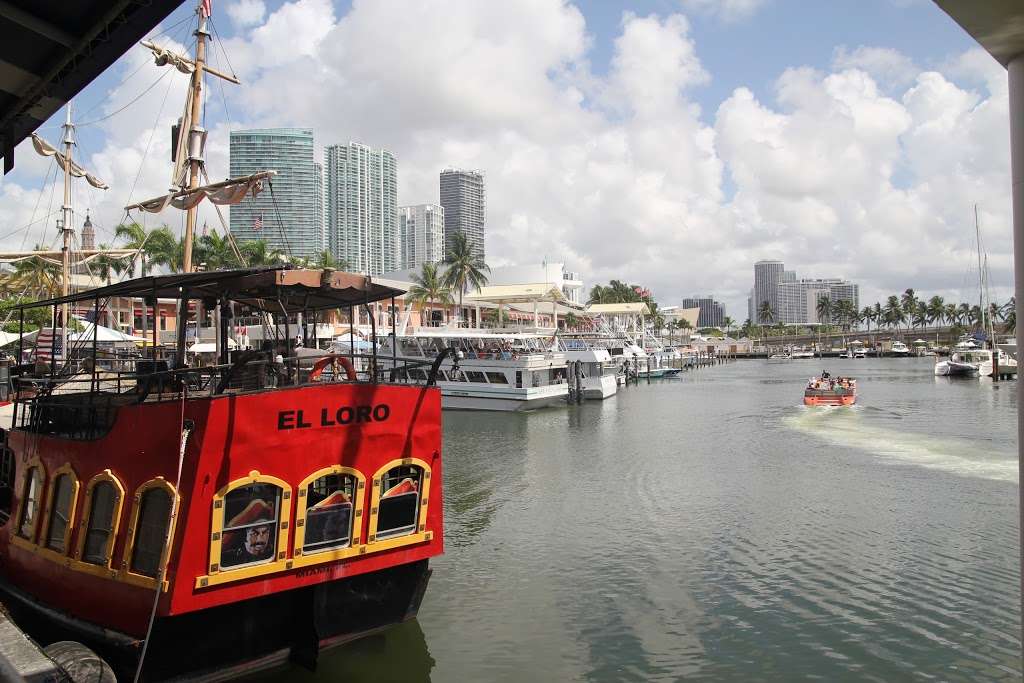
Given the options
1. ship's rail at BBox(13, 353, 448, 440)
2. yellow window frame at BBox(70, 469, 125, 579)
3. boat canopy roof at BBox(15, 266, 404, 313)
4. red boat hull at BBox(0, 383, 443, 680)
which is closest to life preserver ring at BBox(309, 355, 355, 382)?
ship's rail at BBox(13, 353, 448, 440)

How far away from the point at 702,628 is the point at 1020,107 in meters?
9.57

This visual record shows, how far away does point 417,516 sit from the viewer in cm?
1070

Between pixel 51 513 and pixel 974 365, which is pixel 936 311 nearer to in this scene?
pixel 974 365

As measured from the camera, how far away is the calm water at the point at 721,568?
1066 cm

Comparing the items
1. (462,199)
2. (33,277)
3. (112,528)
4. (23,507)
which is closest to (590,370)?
(33,277)

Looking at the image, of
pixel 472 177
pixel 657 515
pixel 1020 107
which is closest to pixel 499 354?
pixel 657 515

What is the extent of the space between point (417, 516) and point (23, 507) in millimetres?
6898

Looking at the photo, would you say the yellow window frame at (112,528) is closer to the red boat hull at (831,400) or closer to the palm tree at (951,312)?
the red boat hull at (831,400)

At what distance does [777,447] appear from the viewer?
29.6 meters

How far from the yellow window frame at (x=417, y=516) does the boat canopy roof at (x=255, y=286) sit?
2657 mm

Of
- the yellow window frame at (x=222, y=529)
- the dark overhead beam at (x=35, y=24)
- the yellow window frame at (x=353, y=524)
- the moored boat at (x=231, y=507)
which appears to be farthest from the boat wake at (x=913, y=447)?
the dark overhead beam at (x=35, y=24)

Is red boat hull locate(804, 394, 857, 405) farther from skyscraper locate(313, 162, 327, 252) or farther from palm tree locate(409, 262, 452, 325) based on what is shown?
skyscraper locate(313, 162, 327, 252)

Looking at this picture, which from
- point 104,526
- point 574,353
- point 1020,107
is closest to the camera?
point 1020,107

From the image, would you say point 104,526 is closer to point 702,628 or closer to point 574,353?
point 702,628
